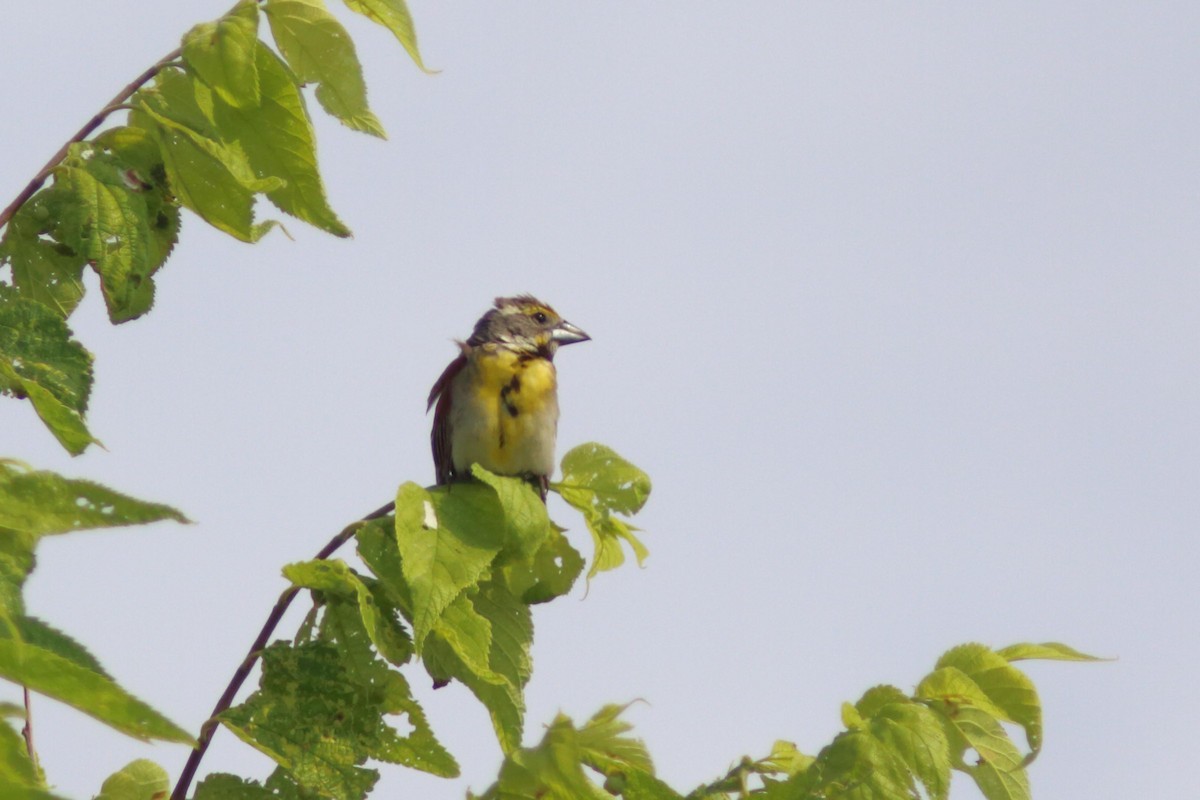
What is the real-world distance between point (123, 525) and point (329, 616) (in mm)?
1813

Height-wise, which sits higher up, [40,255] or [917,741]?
[40,255]

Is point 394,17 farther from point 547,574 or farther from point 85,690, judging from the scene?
point 85,690

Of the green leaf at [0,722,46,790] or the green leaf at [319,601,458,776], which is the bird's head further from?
the green leaf at [0,722,46,790]

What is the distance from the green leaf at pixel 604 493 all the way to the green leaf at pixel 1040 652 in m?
1.03

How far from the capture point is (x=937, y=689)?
11.8 ft

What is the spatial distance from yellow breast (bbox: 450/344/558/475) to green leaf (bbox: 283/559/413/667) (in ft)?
9.62

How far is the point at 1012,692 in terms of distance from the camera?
3.63 metres

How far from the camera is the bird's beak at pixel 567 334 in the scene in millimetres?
8133

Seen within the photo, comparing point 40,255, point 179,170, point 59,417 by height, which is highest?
point 179,170

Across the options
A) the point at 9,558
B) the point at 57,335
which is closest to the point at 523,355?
the point at 57,335

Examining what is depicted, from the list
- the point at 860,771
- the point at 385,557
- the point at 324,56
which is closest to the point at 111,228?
the point at 324,56

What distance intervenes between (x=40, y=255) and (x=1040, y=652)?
271 cm

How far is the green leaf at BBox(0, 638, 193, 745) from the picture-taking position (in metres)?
1.60

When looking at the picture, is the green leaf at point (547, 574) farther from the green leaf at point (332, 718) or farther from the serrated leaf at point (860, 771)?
the serrated leaf at point (860, 771)
